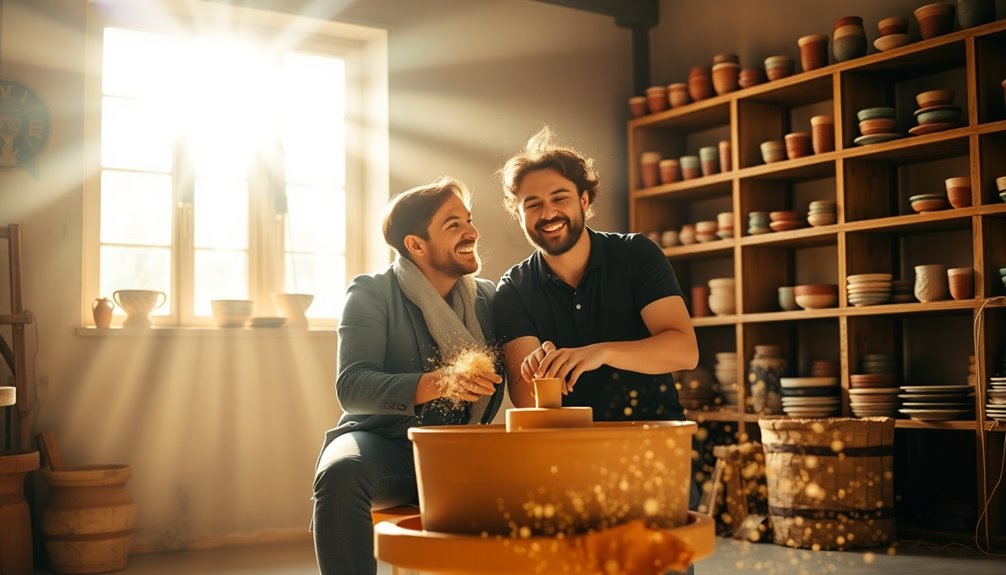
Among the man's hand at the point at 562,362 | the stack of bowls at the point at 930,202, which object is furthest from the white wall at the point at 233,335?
the man's hand at the point at 562,362

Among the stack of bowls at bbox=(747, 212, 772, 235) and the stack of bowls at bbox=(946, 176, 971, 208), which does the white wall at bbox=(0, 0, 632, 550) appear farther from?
the stack of bowls at bbox=(946, 176, 971, 208)

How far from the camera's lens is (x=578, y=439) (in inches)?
62.4

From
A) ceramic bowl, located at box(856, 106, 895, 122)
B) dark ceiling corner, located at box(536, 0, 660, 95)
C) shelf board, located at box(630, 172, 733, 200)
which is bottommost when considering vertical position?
shelf board, located at box(630, 172, 733, 200)

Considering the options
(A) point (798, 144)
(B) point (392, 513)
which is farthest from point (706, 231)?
(B) point (392, 513)

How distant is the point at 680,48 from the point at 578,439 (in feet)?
15.3

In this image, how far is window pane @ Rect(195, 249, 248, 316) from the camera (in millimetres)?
4797

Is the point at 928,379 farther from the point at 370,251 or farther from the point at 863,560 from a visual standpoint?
the point at 370,251

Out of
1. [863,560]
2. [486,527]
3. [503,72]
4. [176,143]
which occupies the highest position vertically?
[503,72]

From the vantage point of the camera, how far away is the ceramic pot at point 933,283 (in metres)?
4.34

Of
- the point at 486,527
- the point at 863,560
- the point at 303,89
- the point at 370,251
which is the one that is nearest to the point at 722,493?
the point at 863,560

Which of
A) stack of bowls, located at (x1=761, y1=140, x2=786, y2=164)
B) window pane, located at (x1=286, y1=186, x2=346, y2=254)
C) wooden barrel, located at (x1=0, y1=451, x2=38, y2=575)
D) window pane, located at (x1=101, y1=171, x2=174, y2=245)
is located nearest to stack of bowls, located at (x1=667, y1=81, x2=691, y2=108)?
stack of bowls, located at (x1=761, y1=140, x2=786, y2=164)

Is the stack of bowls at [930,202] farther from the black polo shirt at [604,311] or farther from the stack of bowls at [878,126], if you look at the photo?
the black polo shirt at [604,311]

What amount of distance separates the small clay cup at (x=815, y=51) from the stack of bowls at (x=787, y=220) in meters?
0.65

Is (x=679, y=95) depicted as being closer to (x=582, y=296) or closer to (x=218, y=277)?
(x=218, y=277)
